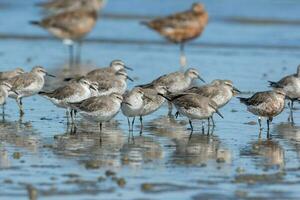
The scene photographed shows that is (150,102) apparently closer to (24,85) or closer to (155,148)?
(155,148)

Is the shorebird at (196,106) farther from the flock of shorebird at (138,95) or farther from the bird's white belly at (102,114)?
the bird's white belly at (102,114)

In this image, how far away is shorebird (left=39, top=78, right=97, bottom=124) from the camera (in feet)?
55.1

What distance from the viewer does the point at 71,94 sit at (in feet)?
55.3

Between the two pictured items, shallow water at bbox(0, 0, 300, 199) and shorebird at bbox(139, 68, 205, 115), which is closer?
shallow water at bbox(0, 0, 300, 199)

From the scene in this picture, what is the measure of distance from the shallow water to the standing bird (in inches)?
13.3

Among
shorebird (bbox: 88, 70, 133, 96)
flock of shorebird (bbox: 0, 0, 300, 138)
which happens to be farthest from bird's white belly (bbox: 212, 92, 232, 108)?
shorebird (bbox: 88, 70, 133, 96)

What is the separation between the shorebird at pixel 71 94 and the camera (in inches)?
661

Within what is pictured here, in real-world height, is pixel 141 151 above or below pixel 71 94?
below

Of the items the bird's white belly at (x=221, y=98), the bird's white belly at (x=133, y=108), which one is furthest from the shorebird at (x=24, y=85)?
the bird's white belly at (x=221, y=98)

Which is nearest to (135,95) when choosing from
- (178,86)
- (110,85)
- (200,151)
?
(200,151)

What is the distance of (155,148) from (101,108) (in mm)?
1509

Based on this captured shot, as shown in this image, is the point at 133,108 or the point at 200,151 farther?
the point at 133,108

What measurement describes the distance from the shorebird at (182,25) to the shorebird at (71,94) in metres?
10.4

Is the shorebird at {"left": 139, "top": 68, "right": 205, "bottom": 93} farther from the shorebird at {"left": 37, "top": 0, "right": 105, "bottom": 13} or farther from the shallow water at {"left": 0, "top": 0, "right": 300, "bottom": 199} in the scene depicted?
the shorebird at {"left": 37, "top": 0, "right": 105, "bottom": 13}
